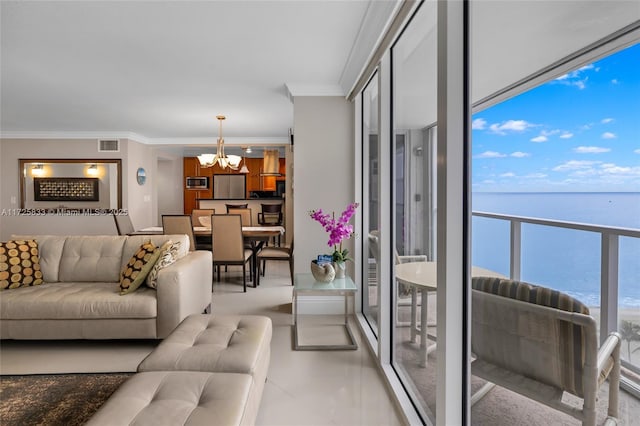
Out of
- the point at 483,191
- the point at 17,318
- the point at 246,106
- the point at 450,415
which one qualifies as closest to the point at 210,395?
the point at 450,415

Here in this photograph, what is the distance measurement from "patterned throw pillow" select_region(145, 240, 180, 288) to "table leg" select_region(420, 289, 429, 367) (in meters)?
2.14

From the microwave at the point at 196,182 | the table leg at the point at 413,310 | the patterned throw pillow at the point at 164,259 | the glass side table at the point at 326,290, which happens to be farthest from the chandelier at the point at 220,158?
the microwave at the point at 196,182

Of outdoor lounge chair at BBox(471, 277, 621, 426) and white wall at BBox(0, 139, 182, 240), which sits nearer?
→ outdoor lounge chair at BBox(471, 277, 621, 426)

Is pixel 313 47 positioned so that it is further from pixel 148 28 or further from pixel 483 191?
pixel 483 191

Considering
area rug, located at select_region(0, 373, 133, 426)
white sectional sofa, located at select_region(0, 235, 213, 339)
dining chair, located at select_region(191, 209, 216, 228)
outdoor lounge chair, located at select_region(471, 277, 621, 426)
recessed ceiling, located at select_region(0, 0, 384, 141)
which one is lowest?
area rug, located at select_region(0, 373, 133, 426)

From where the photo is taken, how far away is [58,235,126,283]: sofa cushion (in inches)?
147

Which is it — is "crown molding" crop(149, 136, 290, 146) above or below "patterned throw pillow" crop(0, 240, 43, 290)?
above

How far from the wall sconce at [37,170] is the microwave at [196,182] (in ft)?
15.8

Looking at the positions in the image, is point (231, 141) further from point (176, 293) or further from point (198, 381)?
point (198, 381)

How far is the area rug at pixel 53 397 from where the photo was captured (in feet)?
7.36

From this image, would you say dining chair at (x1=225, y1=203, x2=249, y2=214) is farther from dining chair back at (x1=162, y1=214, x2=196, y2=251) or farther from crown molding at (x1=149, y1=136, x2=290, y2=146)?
dining chair back at (x1=162, y1=214, x2=196, y2=251)

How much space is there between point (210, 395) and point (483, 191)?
1.37 meters

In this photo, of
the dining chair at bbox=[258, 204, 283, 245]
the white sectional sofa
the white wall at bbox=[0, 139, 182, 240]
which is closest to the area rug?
the white sectional sofa

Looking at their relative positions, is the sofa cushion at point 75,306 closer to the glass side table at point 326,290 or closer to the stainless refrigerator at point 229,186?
the glass side table at point 326,290
